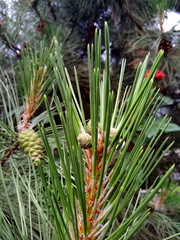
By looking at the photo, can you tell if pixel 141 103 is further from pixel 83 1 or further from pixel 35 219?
pixel 83 1

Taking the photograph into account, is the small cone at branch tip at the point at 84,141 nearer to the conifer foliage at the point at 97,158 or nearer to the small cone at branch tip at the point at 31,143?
the conifer foliage at the point at 97,158

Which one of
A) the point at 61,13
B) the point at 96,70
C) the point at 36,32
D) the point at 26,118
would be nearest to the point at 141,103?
the point at 96,70

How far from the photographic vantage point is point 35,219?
0.34 m

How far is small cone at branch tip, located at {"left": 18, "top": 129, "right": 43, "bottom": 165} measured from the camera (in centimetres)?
29

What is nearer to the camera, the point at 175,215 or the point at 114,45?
the point at 175,215

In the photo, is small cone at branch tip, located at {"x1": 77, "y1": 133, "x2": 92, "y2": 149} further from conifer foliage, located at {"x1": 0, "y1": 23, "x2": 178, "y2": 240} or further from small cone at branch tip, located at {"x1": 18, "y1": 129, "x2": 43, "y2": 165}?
small cone at branch tip, located at {"x1": 18, "y1": 129, "x2": 43, "y2": 165}

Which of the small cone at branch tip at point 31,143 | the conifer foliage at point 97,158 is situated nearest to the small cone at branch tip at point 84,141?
the conifer foliage at point 97,158

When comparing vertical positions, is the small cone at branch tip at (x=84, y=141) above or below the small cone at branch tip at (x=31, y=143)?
above

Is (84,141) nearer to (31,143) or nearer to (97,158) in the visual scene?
(97,158)

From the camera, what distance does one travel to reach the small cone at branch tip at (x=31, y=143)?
292mm

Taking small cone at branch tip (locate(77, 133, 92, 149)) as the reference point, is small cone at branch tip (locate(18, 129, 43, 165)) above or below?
below

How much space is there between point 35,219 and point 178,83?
0.81 meters

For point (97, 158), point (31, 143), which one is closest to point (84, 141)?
point (97, 158)

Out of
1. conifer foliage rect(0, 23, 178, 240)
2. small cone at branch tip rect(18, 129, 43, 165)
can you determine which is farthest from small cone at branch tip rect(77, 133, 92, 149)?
small cone at branch tip rect(18, 129, 43, 165)
